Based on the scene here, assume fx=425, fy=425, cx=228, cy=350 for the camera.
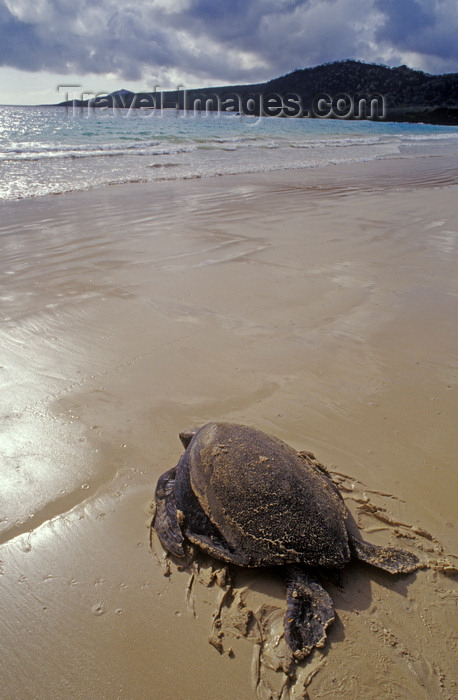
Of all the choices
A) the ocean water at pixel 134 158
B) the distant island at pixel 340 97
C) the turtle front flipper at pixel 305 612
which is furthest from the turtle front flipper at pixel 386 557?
the distant island at pixel 340 97

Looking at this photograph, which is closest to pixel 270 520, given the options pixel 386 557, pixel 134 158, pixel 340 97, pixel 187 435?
pixel 386 557

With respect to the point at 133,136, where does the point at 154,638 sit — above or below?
below

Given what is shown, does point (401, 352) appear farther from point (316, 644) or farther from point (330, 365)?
point (316, 644)

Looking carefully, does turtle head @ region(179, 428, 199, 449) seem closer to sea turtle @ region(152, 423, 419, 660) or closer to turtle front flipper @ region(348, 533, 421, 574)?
sea turtle @ region(152, 423, 419, 660)

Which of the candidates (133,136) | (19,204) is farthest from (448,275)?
(133,136)

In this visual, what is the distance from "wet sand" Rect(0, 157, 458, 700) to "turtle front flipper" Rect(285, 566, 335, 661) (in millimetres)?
70

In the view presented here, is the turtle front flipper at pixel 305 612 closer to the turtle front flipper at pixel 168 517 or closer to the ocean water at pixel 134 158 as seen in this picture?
the turtle front flipper at pixel 168 517

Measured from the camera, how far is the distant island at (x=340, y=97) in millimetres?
69312

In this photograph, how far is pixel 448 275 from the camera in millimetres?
5355

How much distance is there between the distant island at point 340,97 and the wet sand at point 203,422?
7191 centimetres

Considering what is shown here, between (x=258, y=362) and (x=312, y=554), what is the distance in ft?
6.25

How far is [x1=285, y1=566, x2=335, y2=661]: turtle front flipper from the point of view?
170 centimetres

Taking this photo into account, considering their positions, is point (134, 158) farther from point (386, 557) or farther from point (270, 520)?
point (386, 557)

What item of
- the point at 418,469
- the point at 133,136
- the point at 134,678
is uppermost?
the point at 133,136
